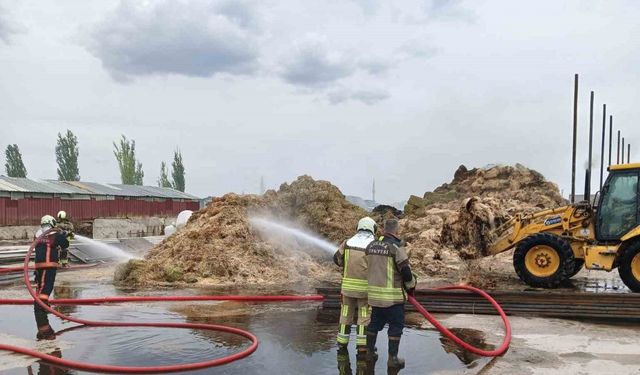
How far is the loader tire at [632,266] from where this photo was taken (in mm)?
10305

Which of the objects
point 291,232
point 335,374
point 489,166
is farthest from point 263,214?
point 489,166

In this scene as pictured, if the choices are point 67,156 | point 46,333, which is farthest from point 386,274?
point 67,156

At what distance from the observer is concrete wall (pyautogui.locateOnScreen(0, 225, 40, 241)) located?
3164cm

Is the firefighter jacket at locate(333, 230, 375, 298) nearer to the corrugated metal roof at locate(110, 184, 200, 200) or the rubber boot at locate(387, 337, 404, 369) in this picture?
the rubber boot at locate(387, 337, 404, 369)

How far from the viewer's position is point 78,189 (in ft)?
129

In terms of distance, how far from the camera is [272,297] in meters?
11.1

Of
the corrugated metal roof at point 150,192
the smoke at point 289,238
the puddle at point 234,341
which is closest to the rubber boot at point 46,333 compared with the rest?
the puddle at point 234,341

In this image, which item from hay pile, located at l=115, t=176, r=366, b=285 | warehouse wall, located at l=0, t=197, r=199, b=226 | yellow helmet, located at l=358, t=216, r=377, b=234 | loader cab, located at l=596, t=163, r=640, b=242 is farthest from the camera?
warehouse wall, located at l=0, t=197, r=199, b=226

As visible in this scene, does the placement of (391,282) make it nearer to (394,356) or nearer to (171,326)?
(394,356)

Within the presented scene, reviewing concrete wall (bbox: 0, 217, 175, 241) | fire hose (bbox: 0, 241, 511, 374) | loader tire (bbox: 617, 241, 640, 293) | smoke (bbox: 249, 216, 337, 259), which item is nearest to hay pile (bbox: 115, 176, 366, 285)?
smoke (bbox: 249, 216, 337, 259)

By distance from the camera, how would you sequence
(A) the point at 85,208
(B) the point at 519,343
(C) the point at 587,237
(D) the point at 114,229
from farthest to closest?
(A) the point at 85,208
(D) the point at 114,229
(C) the point at 587,237
(B) the point at 519,343

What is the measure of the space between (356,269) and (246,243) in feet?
29.1

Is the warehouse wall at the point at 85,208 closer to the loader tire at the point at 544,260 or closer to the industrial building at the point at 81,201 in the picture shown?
the industrial building at the point at 81,201

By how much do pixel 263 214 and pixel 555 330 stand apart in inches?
397
